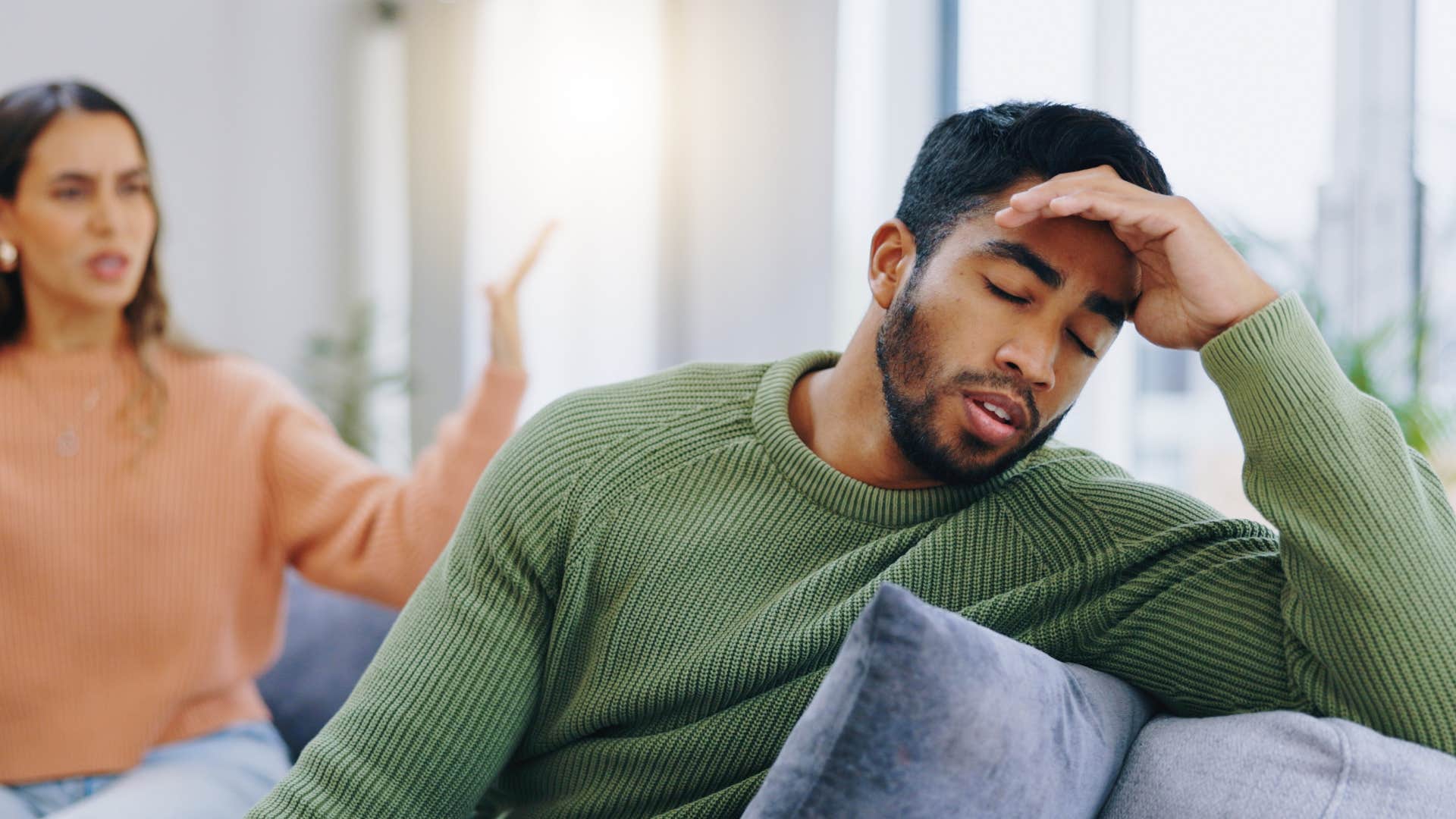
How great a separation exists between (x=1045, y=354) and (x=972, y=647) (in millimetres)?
308

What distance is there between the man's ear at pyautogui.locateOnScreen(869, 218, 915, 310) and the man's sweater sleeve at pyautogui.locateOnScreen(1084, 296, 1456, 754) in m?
0.30

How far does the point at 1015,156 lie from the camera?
111 centimetres

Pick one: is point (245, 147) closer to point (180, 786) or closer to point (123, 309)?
point (123, 309)

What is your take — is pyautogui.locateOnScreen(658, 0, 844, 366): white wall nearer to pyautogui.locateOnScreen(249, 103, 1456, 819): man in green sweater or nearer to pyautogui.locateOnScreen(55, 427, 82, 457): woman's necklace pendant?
pyautogui.locateOnScreen(55, 427, 82, 457): woman's necklace pendant

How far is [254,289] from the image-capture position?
13.6 feet

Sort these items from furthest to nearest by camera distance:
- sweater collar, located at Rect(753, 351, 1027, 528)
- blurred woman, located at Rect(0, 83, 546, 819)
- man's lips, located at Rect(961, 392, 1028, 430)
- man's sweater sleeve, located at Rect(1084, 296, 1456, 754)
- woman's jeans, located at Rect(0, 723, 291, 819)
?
blurred woman, located at Rect(0, 83, 546, 819) → woman's jeans, located at Rect(0, 723, 291, 819) → sweater collar, located at Rect(753, 351, 1027, 528) → man's lips, located at Rect(961, 392, 1028, 430) → man's sweater sleeve, located at Rect(1084, 296, 1456, 754)

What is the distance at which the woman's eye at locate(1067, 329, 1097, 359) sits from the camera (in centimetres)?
108

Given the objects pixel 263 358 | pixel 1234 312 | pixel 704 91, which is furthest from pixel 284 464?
pixel 263 358

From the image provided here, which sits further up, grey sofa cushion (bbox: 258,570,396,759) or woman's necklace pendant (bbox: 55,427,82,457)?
woman's necklace pendant (bbox: 55,427,82,457)

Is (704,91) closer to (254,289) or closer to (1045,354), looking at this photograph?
(254,289)

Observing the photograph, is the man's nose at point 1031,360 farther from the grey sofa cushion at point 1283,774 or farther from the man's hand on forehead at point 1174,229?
the grey sofa cushion at point 1283,774

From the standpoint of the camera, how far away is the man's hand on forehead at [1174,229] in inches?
40.5

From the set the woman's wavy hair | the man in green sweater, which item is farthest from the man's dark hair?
the woman's wavy hair

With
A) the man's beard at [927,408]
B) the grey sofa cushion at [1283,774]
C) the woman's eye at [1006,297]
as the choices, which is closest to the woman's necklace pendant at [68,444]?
the man's beard at [927,408]
